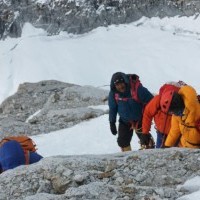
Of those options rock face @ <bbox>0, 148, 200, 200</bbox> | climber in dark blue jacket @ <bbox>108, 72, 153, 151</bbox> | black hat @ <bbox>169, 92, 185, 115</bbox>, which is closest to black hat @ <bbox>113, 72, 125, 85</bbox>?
climber in dark blue jacket @ <bbox>108, 72, 153, 151</bbox>

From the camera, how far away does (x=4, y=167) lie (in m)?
5.72

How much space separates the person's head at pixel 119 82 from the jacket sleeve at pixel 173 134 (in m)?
1.61

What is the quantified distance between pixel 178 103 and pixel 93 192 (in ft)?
6.02

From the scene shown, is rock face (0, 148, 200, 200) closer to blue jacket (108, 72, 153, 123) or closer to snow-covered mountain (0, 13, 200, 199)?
blue jacket (108, 72, 153, 123)

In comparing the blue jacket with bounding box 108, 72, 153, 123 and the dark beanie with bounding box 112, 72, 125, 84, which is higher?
the dark beanie with bounding box 112, 72, 125, 84

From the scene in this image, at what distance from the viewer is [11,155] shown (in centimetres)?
558

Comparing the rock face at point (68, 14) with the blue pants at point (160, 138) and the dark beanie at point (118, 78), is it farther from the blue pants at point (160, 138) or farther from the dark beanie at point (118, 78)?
the blue pants at point (160, 138)

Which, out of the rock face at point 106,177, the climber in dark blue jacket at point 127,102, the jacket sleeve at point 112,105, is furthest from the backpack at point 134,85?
the rock face at point 106,177

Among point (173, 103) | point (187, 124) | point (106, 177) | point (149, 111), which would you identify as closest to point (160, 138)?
point (149, 111)

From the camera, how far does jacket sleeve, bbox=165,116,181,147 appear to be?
6591mm

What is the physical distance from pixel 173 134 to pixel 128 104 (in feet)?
6.34

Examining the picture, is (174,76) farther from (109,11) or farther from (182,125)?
(182,125)

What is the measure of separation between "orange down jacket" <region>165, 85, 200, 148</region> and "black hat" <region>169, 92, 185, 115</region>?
4cm

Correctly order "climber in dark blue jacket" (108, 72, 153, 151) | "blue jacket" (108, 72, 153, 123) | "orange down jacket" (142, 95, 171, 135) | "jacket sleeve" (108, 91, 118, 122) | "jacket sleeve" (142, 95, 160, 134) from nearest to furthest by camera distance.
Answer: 1. "jacket sleeve" (142, 95, 160, 134)
2. "orange down jacket" (142, 95, 171, 135)
3. "climber in dark blue jacket" (108, 72, 153, 151)
4. "blue jacket" (108, 72, 153, 123)
5. "jacket sleeve" (108, 91, 118, 122)
